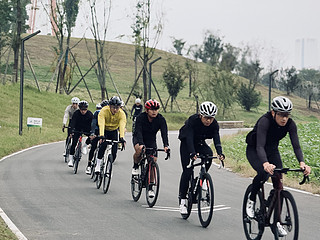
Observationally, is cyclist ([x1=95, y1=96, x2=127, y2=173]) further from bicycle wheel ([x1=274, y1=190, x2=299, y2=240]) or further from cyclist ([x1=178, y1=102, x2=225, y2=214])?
bicycle wheel ([x1=274, y1=190, x2=299, y2=240])

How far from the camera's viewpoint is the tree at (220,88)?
5966 cm

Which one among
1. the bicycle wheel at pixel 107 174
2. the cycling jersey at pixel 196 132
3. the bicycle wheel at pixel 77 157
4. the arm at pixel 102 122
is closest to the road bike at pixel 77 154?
the bicycle wheel at pixel 77 157

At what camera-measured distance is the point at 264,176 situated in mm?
7348

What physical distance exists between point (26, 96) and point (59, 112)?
4.01m

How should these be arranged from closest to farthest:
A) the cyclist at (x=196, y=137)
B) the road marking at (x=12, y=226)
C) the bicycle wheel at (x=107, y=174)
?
the road marking at (x=12, y=226), the cyclist at (x=196, y=137), the bicycle wheel at (x=107, y=174)

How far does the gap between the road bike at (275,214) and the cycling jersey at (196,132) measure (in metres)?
1.59

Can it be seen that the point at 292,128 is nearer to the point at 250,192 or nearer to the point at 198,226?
the point at 250,192

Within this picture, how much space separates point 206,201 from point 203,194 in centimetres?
15

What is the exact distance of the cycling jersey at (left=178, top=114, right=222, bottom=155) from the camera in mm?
9042

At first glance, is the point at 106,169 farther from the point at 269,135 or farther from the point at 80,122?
the point at 269,135

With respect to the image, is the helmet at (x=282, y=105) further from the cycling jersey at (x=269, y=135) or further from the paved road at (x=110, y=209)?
the paved road at (x=110, y=209)

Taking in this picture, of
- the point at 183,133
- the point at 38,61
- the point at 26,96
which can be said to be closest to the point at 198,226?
the point at 183,133

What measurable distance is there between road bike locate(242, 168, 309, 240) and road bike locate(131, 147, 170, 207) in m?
3.03

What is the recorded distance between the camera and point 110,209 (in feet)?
34.0
